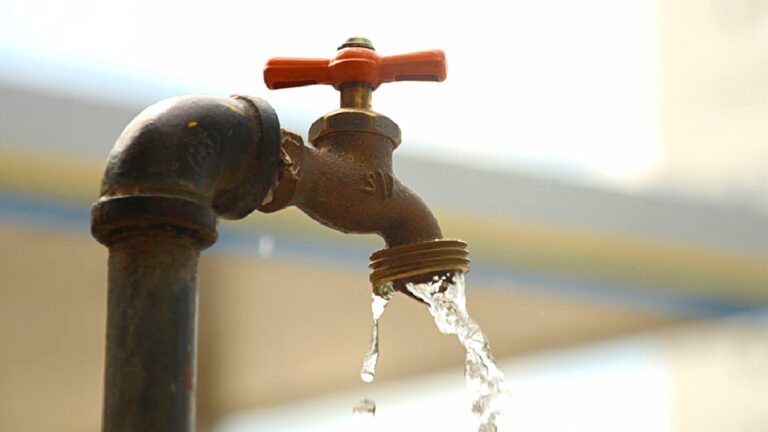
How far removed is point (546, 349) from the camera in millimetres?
1999

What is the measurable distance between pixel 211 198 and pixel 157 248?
0.18ft

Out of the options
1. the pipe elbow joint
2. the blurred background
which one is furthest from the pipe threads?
the blurred background

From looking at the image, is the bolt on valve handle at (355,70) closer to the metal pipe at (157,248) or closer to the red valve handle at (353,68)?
the red valve handle at (353,68)

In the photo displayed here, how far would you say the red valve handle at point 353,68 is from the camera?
64 cm

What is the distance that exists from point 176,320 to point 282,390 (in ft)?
5.00

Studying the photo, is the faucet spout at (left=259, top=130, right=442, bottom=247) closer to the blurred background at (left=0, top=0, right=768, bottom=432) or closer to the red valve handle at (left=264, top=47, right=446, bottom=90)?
the red valve handle at (left=264, top=47, right=446, bottom=90)

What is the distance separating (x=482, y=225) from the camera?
1.75 m

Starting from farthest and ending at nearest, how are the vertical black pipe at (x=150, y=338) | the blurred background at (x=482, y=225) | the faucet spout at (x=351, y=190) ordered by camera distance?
the blurred background at (x=482, y=225)
the faucet spout at (x=351, y=190)
the vertical black pipe at (x=150, y=338)

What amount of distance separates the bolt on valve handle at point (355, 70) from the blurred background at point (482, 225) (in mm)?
873

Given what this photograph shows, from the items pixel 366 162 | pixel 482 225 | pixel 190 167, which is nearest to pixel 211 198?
pixel 190 167

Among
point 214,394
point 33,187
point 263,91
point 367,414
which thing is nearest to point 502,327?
point 214,394

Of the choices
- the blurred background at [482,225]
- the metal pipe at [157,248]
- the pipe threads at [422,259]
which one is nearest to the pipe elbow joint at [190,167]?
the metal pipe at [157,248]

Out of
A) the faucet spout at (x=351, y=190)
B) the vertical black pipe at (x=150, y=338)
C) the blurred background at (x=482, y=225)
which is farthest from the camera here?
the blurred background at (x=482, y=225)

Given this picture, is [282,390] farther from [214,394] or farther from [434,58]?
[434,58]
